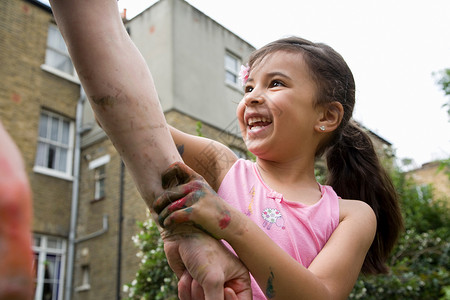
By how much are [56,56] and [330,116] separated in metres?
11.9

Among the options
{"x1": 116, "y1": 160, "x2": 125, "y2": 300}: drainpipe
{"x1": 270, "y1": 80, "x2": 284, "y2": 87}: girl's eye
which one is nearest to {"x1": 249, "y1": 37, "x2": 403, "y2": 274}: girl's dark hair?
{"x1": 270, "y1": 80, "x2": 284, "y2": 87}: girl's eye

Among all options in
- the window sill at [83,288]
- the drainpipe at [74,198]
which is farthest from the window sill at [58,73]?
the window sill at [83,288]

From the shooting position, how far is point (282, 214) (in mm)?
1456

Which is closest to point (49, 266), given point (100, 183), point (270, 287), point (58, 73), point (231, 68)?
point (100, 183)

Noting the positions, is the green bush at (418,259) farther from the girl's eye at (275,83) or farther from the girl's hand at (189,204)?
the girl's hand at (189,204)

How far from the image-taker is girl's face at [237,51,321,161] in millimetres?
1525

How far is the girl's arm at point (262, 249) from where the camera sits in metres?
1.03

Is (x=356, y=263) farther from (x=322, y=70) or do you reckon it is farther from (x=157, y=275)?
(x=157, y=275)

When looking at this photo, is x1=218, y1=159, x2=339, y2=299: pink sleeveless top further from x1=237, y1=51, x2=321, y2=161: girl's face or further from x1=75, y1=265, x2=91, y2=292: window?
x1=75, y1=265, x2=91, y2=292: window

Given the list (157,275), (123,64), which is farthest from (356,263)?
(157,275)

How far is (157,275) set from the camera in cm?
614

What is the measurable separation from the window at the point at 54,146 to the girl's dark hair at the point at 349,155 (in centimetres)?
1030

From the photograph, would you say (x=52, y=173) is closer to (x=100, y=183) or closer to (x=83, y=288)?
Result: (x=100, y=183)

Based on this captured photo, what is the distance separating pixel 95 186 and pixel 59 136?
166 cm
